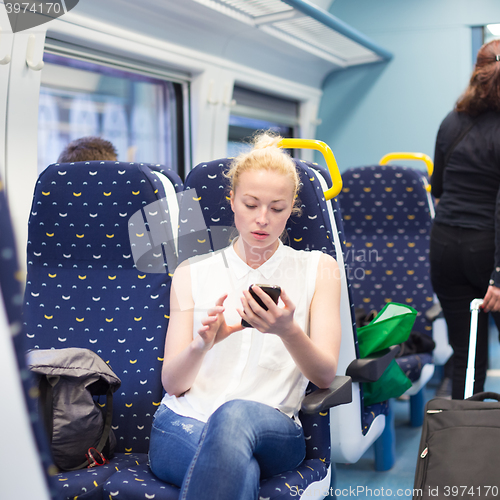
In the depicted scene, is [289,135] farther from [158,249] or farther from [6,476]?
[6,476]

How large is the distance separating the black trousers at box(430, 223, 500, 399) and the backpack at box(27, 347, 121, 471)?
4.10 feet

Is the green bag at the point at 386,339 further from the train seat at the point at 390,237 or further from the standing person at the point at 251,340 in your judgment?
the train seat at the point at 390,237

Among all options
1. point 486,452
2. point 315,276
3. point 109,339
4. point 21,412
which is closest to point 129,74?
point 109,339

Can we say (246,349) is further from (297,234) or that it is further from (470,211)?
(470,211)

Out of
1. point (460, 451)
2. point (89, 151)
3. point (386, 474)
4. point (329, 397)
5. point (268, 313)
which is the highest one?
point (89, 151)

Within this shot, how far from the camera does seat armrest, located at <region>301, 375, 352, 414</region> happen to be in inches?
51.4

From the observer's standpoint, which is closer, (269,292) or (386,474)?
(269,292)

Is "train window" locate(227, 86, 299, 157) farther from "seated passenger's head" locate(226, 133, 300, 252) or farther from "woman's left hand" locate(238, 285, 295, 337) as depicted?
"woman's left hand" locate(238, 285, 295, 337)

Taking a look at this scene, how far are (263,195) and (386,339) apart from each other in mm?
680

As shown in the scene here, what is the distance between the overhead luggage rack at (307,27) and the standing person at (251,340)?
6.58 ft

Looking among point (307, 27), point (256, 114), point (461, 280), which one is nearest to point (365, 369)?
point (461, 280)

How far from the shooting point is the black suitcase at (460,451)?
1.19m

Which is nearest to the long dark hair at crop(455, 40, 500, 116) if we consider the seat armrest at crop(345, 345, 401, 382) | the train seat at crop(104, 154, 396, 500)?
the train seat at crop(104, 154, 396, 500)

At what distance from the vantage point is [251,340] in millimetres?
1451
